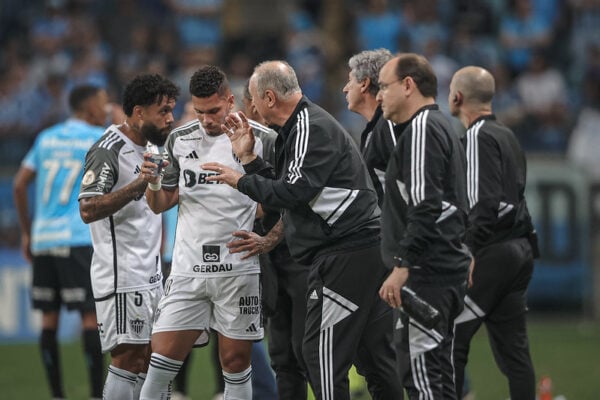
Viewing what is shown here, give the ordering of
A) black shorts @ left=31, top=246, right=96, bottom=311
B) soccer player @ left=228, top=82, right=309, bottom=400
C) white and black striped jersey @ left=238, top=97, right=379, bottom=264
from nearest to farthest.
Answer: white and black striped jersey @ left=238, top=97, right=379, bottom=264
soccer player @ left=228, top=82, right=309, bottom=400
black shorts @ left=31, top=246, right=96, bottom=311

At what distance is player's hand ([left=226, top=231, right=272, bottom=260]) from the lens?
22.8 ft

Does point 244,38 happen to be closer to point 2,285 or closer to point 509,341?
point 2,285

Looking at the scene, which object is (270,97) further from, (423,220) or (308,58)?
(308,58)

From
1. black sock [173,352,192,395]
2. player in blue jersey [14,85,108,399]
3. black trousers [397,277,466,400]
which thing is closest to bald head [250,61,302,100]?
black trousers [397,277,466,400]

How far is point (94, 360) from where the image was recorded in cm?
881

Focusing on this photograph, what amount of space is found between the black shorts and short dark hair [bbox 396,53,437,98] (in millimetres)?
3905

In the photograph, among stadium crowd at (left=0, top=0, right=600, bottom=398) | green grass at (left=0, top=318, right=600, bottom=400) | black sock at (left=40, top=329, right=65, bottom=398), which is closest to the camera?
black sock at (left=40, top=329, right=65, bottom=398)

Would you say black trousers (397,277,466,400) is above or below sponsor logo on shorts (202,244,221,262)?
below

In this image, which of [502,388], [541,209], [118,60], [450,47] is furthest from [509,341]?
[118,60]

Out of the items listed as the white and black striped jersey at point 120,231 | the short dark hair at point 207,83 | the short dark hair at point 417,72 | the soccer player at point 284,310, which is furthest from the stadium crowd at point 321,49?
the short dark hair at point 417,72

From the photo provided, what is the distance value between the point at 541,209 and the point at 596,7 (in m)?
5.38

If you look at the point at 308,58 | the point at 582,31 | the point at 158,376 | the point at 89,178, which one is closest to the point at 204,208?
the point at 89,178

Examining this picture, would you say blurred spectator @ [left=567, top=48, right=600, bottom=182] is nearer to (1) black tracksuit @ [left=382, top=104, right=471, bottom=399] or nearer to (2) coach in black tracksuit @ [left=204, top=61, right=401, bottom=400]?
(2) coach in black tracksuit @ [left=204, top=61, right=401, bottom=400]

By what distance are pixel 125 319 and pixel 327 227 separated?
1513mm
